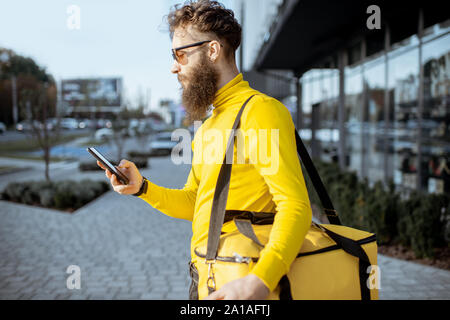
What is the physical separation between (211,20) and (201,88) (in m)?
0.26

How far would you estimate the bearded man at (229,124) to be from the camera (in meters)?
1.34

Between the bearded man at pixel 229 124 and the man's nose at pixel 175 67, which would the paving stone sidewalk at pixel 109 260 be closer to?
the bearded man at pixel 229 124

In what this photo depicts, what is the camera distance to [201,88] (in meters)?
1.63

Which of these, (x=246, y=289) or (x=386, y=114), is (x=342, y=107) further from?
(x=246, y=289)

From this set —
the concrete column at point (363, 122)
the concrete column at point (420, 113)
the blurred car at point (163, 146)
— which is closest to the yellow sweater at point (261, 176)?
the concrete column at point (420, 113)

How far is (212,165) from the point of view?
1563 mm

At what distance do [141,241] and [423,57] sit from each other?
23.5 feet

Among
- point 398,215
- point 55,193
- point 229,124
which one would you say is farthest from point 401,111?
point 229,124

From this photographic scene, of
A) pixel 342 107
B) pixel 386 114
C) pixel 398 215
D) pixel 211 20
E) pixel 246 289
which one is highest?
pixel 342 107

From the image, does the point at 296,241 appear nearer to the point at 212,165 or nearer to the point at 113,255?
the point at 212,165

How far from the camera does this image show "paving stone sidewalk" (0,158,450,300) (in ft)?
15.2

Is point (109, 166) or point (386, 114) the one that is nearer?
point (109, 166)
